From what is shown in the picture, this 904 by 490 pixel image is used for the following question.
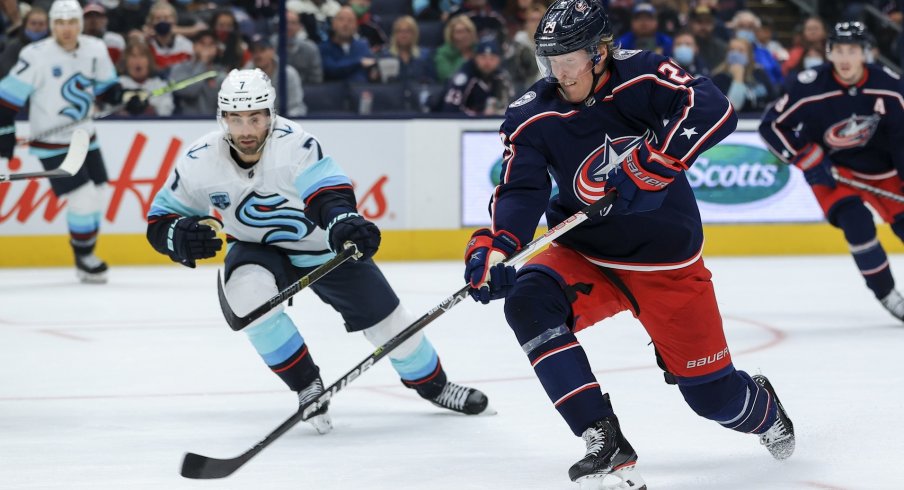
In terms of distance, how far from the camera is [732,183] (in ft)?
27.2

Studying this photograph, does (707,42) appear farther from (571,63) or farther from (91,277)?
(571,63)

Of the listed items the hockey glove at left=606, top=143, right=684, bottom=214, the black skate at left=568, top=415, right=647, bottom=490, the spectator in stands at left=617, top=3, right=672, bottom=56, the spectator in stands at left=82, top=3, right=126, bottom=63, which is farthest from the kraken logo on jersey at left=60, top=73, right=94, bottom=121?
the black skate at left=568, top=415, right=647, bottom=490

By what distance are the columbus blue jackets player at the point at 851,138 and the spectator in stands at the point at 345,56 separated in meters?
3.38

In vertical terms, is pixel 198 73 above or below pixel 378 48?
above

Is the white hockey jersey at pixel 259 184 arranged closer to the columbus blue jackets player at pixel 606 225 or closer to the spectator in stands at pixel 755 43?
the columbus blue jackets player at pixel 606 225

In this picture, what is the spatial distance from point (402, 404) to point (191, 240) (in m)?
0.93

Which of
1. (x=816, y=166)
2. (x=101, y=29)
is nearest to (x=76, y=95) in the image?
(x=101, y=29)

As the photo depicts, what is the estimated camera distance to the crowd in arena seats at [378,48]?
8.02m

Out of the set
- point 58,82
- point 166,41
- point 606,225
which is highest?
point 606,225

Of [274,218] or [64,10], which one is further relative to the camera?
[64,10]

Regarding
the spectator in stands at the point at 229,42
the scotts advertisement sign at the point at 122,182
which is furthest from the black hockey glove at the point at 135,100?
the spectator in stands at the point at 229,42

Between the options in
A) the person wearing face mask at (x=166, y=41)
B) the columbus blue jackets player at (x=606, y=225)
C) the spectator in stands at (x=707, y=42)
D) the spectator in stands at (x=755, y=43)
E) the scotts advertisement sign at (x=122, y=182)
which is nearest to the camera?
the columbus blue jackets player at (x=606, y=225)

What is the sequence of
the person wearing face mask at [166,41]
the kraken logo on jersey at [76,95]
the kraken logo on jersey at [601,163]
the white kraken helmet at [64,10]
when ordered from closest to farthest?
Answer: 1. the kraken logo on jersey at [601,163]
2. the white kraken helmet at [64,10]
3. the kraken logo on jersey at [76,95]
4. the person wearing face mask at [166,41]

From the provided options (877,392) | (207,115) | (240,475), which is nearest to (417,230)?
(207,115)
